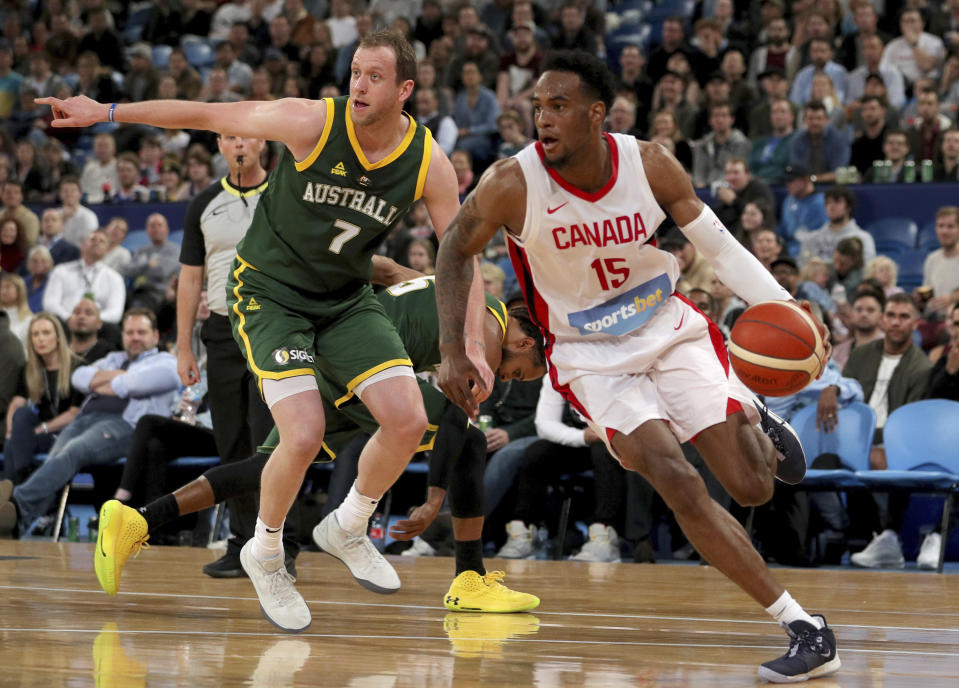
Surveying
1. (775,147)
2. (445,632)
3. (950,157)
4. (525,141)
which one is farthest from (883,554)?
(525,141)

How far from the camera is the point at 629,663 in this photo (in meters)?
3.88

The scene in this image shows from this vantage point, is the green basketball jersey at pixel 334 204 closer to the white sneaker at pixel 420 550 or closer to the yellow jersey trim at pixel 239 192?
the yellow jersey trim at pixel 239 192

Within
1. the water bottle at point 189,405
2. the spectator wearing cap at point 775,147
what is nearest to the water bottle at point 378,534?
the water bottle at point 189,405

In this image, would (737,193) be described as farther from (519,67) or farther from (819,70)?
(519,67)

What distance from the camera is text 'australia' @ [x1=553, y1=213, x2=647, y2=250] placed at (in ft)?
13.6

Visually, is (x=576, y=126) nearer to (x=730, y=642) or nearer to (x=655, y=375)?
(x=655, y=375)

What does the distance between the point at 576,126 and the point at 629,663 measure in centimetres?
163

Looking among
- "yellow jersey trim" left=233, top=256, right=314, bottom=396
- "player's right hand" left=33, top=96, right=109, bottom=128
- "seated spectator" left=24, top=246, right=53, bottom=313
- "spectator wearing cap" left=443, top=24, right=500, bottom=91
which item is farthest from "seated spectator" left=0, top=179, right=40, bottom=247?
"player's right hand" left=33, top=96, right=109, bottom=128

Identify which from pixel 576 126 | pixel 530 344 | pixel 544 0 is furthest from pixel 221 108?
pixel 544 0

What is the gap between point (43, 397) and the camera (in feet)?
33.2

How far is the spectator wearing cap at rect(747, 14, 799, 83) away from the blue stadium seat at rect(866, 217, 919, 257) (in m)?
2.90

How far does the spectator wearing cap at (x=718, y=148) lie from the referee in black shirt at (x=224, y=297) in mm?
5972

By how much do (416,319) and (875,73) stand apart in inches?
309

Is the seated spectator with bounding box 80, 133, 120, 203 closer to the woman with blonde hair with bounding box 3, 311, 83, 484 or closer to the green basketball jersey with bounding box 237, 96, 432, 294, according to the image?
the woman with blonde hair with bounding box 3, 311, 83, 484
